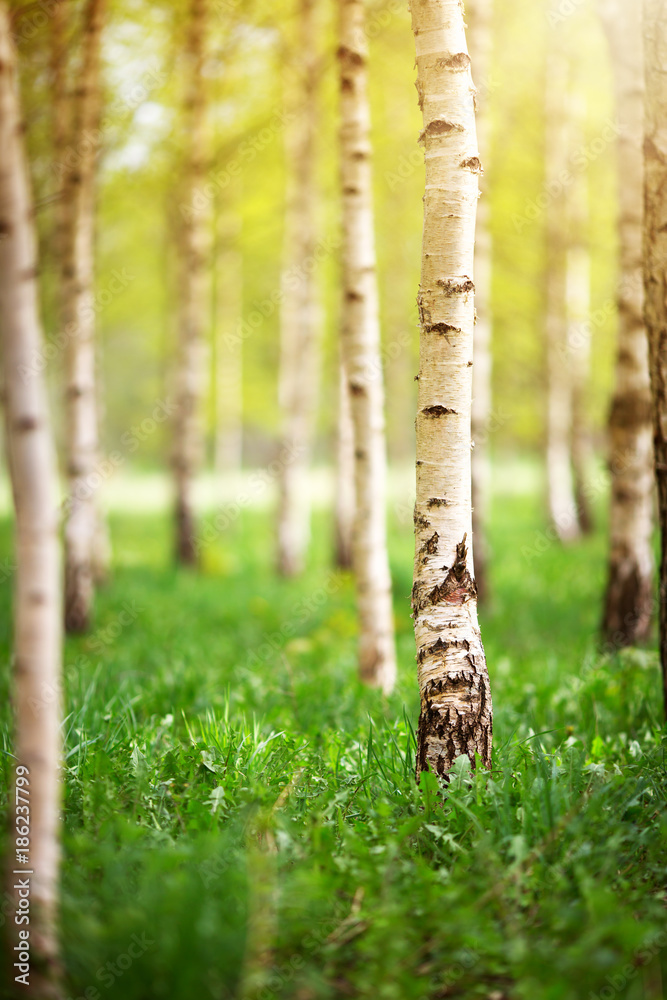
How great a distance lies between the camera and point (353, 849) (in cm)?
232

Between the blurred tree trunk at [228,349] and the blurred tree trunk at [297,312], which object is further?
the blurred tree trunk at [228,349]

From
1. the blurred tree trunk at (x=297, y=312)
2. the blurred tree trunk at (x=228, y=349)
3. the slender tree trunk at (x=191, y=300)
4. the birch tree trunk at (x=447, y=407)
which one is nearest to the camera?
the birch tree trunk at (x=447, y=407)

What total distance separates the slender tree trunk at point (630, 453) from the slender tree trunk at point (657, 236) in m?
2.20

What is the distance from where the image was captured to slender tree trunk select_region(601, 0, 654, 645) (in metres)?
5.52

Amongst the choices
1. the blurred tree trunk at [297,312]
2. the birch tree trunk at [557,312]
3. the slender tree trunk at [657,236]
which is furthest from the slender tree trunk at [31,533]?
the birch tree trunk at [557,312]

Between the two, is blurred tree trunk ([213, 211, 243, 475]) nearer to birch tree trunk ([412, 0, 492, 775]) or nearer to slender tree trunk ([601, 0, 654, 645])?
slender tree trunk ([601, 0, 654, 645])

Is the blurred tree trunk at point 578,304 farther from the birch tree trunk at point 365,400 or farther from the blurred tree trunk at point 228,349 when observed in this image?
the birch tree trunk at point 365,400

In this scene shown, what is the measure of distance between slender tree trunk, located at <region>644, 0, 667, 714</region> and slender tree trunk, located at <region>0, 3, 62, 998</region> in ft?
9.32

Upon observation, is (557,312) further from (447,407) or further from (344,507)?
(447,407)

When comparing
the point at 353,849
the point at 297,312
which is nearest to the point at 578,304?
the point at 297,312

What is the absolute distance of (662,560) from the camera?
11.2 feet

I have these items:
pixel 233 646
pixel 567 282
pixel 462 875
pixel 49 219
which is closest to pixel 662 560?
pixel 462 875

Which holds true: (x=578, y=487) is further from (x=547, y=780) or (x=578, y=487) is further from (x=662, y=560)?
(x=547, y=780)

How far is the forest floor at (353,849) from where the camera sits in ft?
6.16
